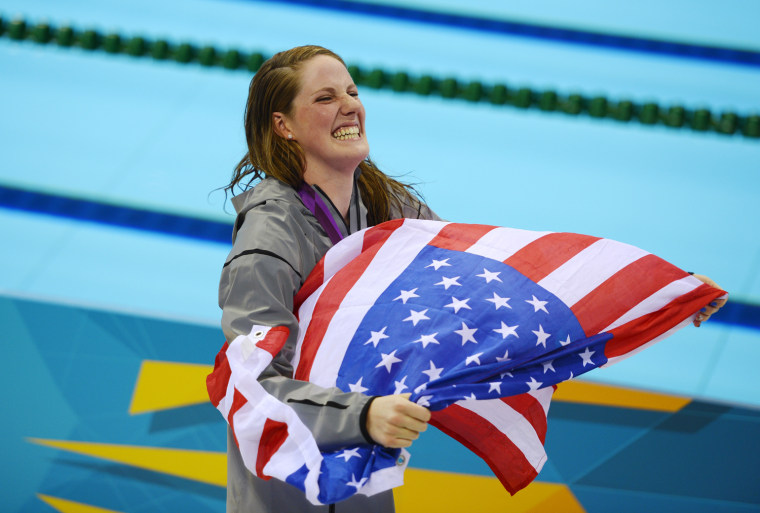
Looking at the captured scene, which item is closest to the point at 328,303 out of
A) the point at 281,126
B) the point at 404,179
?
the point at 281,126

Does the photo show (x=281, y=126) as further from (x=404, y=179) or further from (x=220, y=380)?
(x=404, y=179)

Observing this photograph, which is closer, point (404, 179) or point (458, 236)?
point (458, 236)

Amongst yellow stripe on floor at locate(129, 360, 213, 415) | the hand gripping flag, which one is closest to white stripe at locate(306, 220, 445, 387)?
the hand gripping flag

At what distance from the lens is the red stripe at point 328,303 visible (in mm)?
1438

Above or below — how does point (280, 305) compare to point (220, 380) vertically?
above

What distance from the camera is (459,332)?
1420mm

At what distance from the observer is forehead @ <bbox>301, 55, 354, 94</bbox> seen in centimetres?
161

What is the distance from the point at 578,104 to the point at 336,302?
2611 millimetres

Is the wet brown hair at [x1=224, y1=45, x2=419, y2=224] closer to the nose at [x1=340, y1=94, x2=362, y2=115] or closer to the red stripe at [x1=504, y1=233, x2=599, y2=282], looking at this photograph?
the nose at [x1=340, y1=94, x2=362, y2=115]

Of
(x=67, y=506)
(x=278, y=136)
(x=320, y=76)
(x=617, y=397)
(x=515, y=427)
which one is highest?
(x=320, y=76)

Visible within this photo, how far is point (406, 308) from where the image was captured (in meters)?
1.47

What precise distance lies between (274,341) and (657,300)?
67 centimetres

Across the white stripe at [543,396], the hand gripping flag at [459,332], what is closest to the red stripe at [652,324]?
the hand gripping flag at [459,332]

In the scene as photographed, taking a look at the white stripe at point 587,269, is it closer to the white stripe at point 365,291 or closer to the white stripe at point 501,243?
the white stripe at point 501,243
